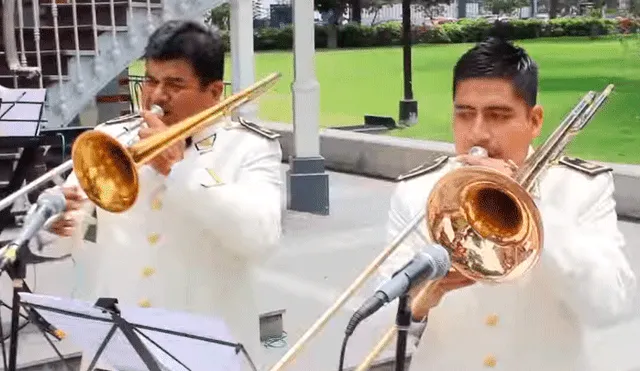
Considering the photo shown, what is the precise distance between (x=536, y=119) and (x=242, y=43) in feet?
22.9

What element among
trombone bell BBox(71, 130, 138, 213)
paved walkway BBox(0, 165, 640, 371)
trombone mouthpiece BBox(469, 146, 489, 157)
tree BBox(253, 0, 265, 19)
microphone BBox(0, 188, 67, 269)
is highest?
tree BBox(253, 0, 265, 19)

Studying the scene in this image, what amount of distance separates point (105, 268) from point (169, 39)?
2.02ft

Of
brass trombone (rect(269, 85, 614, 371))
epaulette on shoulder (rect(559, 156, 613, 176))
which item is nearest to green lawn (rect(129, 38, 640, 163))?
epaulette on shoulder (rect(559, 156, 613, 176))

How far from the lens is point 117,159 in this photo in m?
2.44

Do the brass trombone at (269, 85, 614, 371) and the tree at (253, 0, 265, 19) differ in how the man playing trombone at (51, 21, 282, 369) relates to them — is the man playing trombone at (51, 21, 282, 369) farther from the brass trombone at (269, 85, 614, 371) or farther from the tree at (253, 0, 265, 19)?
the tree at (253, 0, 265, 19)

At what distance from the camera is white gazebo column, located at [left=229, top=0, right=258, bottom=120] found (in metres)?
8.95

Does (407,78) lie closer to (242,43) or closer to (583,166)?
(242,43)

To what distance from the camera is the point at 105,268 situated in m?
2.64

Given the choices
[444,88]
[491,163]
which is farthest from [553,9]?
[491,163]

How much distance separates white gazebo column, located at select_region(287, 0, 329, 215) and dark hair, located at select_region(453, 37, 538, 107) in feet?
20.0

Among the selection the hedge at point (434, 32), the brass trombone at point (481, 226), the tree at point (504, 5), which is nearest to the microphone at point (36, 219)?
the brass trombone at point (481, 226)

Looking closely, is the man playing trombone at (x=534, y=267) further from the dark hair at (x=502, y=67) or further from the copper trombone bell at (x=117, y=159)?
the copper trombone bell at (x=117, y=159)

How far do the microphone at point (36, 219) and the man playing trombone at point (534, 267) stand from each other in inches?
30.4

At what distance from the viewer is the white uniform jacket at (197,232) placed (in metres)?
2.52
